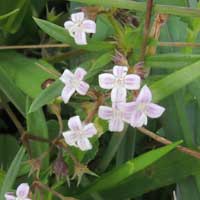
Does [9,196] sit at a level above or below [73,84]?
below

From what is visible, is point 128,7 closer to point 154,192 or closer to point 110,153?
point 110,153

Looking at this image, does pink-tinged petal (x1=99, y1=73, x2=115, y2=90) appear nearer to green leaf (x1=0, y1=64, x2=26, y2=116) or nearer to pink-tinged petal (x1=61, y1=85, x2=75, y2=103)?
pink-tinged petal (x1=61, y1=85, x2=75, y2=103)

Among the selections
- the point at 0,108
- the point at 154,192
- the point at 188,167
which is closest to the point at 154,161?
the point at 188,167

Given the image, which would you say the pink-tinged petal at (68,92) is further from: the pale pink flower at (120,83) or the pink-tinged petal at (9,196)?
the pink-tinged petal at (9,196)

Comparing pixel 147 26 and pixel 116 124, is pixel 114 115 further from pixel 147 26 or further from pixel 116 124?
pixel 147 26

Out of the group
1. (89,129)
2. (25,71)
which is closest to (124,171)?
(89,129)

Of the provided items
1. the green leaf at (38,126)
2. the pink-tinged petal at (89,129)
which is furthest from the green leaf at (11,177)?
the pink-tinged petal at (89,129)
